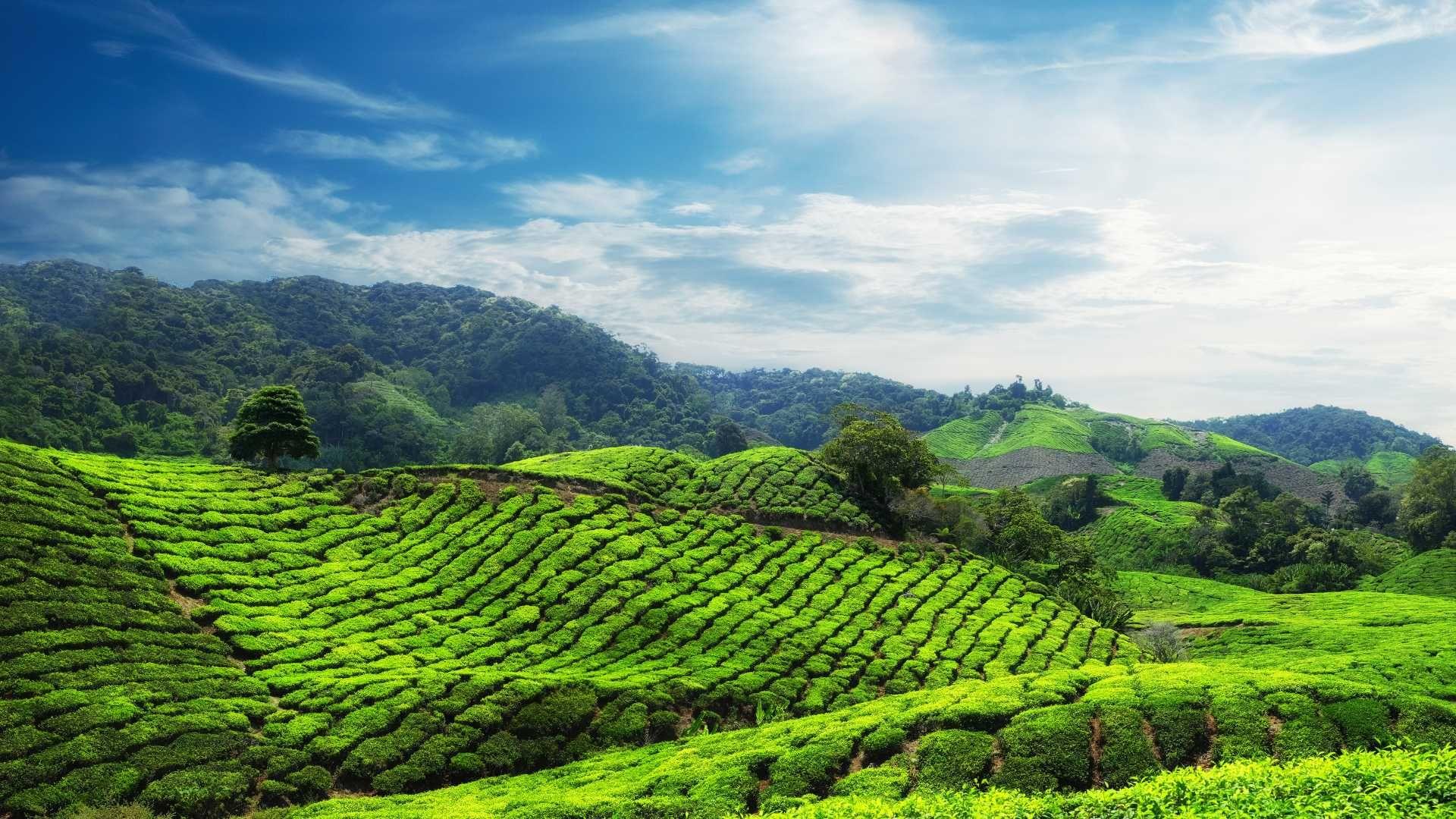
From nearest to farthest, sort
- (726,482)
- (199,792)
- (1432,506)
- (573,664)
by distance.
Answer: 1. (199,792)
2. (573,664)
3. (726,482)
4. (1432,506)

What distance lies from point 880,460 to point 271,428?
4352 cm

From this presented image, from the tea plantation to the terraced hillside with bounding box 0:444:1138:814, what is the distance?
5.2 inches

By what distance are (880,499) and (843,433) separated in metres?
6.27

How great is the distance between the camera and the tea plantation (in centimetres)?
2098

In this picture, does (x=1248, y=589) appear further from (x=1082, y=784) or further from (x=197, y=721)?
(x=197, y=721)

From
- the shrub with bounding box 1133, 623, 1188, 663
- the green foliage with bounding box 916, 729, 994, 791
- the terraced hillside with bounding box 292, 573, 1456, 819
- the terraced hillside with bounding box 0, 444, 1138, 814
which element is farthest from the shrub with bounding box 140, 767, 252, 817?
the shrub with bounding box 1133, 623, 1188, 663

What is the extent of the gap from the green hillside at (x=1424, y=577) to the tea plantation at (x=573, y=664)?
20.1m

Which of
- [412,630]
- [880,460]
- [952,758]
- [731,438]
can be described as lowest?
[412,630]

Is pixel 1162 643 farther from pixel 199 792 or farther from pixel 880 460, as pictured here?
pixel 199 792

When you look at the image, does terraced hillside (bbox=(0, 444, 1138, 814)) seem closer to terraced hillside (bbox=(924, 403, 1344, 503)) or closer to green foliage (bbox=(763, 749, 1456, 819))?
green foliage (bbox=(763, 749, 1456, 819))

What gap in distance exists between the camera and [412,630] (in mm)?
34375

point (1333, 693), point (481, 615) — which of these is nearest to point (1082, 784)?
point (1333, 693)

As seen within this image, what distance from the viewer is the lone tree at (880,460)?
61688 millimetres

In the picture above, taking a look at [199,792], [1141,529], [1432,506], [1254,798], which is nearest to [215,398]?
[199,792]
